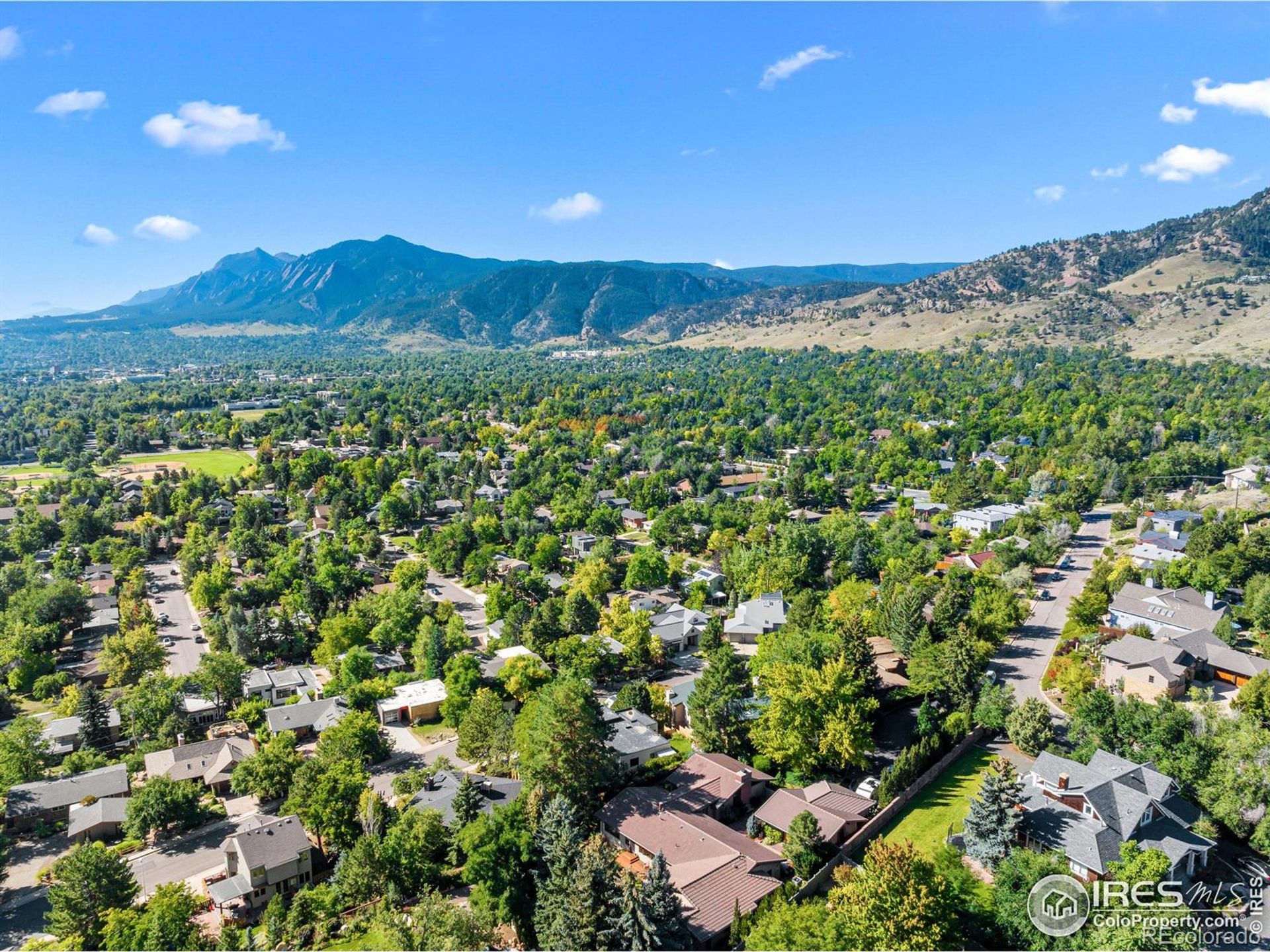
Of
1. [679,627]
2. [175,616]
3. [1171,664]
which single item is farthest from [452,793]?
[175,616]

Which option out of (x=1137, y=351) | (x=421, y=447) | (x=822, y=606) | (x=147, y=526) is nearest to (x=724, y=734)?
(x=822, y=606)

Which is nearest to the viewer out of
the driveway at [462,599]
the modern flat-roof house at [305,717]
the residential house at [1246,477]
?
the modern flat-roof house at [305,717]

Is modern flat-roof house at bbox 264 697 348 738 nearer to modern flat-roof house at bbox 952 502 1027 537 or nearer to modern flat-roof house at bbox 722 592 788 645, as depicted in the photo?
modern flat-roof house at bbox 722 592 788 645

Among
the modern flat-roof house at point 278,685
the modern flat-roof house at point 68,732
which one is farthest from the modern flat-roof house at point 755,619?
the modern flat-roof house at point 68,732

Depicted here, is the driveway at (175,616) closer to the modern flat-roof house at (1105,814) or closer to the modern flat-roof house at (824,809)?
the modern flat-roof house at (824,809)

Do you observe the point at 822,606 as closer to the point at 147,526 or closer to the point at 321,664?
the point at 321,664

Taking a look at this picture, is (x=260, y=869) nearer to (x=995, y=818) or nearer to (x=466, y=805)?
(x=466, y=805)
